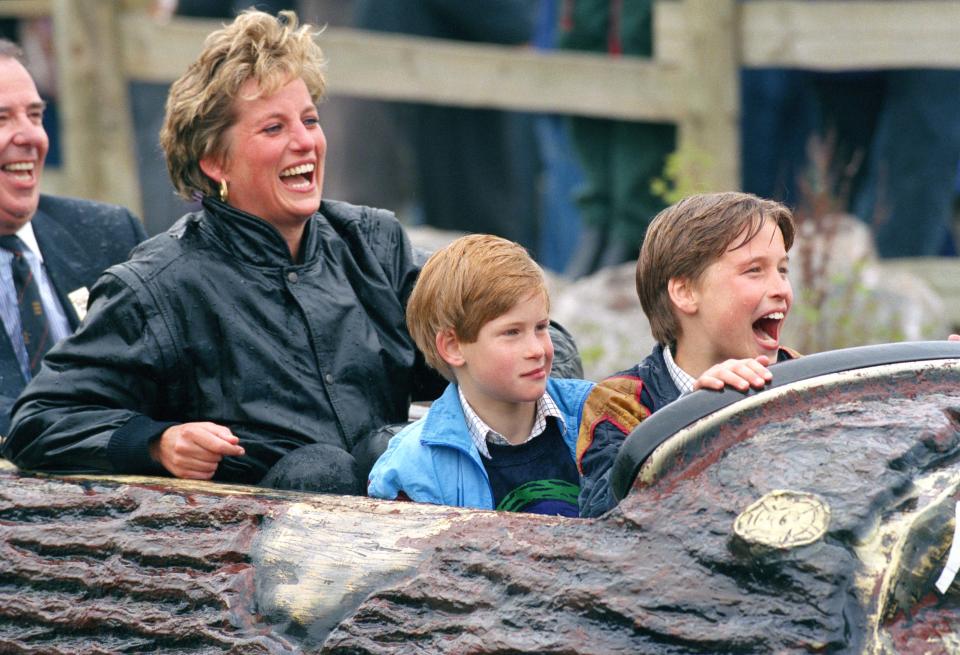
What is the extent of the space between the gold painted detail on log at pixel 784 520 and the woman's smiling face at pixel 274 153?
1.36 m

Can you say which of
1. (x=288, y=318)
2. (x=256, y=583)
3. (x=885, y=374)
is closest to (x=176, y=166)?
(x=288, y=318)

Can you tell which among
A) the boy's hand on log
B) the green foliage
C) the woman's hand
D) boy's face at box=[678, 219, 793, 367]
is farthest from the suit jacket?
the green foliage

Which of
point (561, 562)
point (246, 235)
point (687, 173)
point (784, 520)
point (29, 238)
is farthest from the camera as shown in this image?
point (687, 173)

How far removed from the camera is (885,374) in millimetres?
2521

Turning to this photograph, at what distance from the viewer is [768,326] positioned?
2.97m

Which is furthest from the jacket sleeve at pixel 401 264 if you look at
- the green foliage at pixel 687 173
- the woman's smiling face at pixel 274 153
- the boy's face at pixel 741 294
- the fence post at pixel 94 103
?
the fence post at pixel 94 103

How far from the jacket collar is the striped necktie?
56 centimetres

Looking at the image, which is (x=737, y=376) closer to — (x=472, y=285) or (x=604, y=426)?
(x=604, y=426)

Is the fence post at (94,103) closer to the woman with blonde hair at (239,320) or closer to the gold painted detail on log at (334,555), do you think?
the woman with blonde hair at (239,320)

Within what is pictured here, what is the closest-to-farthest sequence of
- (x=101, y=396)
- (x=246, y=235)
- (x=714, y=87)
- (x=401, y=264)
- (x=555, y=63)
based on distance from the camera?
(x=101, y=396)
(x=246, y=235)
(x=401, y=264)
(x=714, y=87)
(x=555, y=63)

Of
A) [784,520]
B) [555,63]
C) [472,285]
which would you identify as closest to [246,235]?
[472,285]

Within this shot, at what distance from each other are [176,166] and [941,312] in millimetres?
3514

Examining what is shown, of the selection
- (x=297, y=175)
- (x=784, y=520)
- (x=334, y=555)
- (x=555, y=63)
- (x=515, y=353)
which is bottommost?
(x=334, y=555)

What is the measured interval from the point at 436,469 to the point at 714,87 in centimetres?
357
